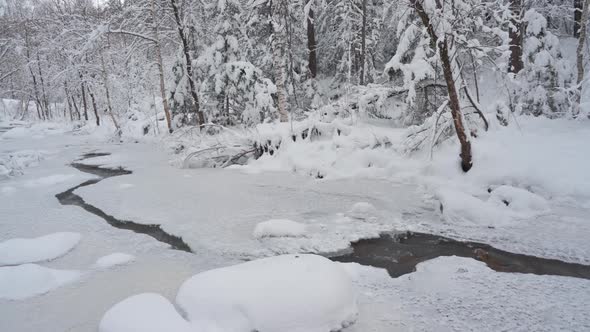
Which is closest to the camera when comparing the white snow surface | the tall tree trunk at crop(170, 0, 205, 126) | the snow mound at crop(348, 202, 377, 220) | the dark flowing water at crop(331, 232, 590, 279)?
the white snow surface

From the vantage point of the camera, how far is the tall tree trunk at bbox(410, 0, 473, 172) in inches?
255

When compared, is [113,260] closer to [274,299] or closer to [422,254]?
[274,299]

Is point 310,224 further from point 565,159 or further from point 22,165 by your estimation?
point 22,165

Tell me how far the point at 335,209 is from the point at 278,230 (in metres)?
1.58

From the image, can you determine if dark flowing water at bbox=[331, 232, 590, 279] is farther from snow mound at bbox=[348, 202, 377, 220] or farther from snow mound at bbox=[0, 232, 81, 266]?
snow mound at bbox=[0, 232, 81, 266]

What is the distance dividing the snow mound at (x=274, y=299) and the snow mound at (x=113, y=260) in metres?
1.67

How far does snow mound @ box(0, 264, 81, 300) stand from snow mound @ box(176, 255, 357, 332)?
73.8 inches

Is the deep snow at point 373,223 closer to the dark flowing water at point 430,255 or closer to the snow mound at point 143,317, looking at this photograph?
the snow mound at point 143,317

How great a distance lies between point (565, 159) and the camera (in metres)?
6.45

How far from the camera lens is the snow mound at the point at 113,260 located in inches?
183

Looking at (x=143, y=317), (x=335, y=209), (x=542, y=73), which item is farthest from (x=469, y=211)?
(x=542, y=73)

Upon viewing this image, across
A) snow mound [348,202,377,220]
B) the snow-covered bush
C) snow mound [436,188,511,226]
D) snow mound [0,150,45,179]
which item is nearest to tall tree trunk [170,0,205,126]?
snow mound [0,150,45,179]

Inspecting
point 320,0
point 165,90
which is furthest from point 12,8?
point 320,0

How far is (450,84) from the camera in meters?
6.77
